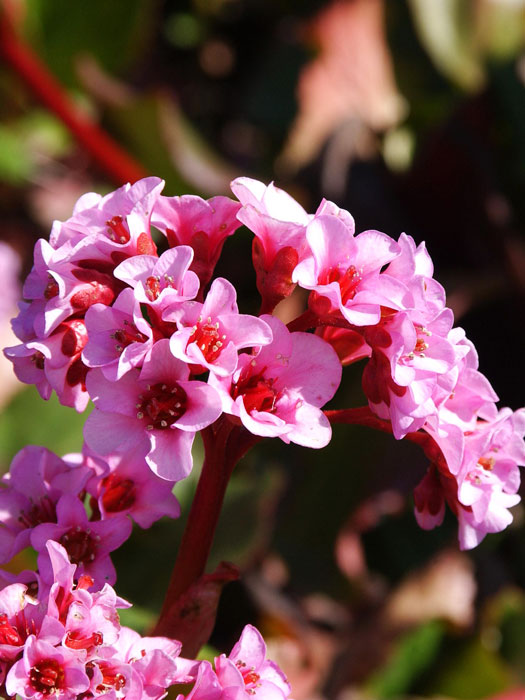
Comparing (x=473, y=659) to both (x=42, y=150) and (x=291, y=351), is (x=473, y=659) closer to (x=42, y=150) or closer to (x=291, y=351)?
(x=291, y=351)

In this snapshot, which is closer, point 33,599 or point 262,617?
point 33,599

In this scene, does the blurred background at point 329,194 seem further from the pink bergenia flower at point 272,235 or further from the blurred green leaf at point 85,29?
the pink bergenia flower at point 272,235

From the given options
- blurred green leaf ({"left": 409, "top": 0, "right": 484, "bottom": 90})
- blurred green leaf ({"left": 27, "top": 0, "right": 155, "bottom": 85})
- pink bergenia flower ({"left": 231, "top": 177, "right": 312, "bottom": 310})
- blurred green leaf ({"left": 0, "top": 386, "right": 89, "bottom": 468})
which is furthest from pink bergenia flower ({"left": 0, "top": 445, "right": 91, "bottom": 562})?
blurred green leaf ({"left": 27, "top": 0, "right": 155, "bottom": 85})

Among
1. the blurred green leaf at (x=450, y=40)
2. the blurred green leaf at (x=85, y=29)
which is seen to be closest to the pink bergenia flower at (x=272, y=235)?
the blurred green leaf at (x=450, y=40)

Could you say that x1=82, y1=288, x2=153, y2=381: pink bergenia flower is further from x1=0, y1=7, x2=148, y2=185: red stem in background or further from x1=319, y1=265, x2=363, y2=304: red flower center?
x1=0, y1=7, x2=148, y2=185: red stem in background

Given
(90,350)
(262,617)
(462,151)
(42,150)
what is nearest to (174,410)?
(90,350)

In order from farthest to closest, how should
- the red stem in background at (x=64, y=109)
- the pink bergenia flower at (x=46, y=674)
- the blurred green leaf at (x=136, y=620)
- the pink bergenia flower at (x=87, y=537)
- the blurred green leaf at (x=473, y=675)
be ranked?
the red stem in background at (x=64, y=109) < the blurred green leaf at (x=473, y=675) < the blurred green leaf at (x=136, y=620) < the pink bergenia flower at (x=87, y=537) < the pink bergenia flower at (x=46, y=674)
